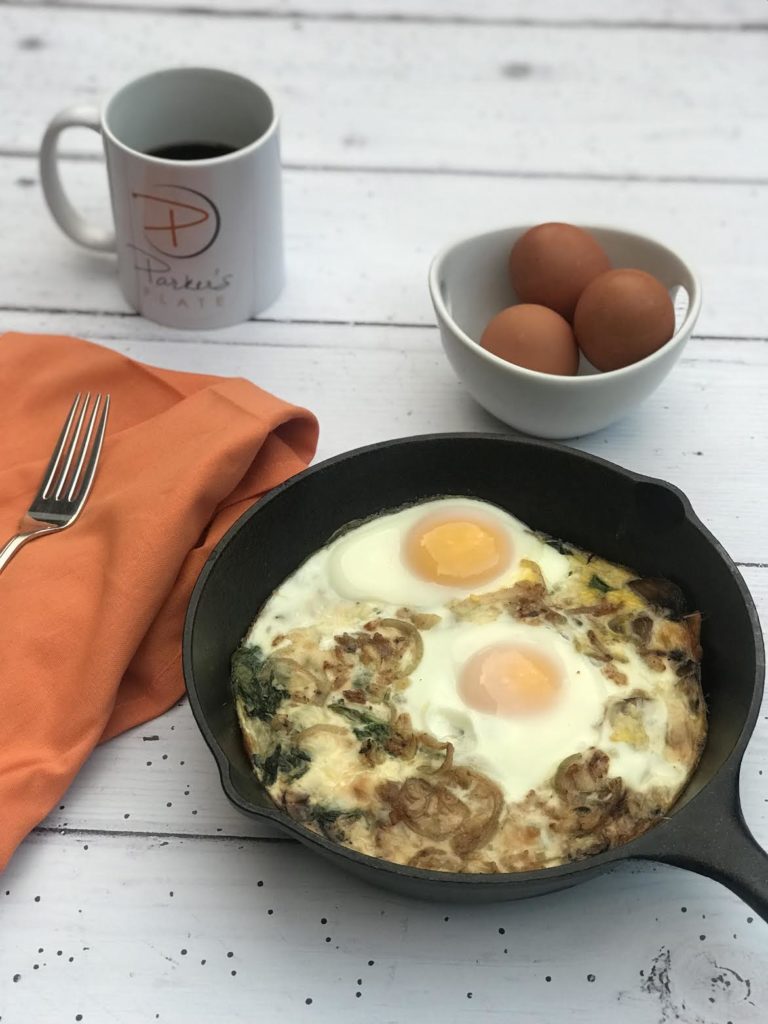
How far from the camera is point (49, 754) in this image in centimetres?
154

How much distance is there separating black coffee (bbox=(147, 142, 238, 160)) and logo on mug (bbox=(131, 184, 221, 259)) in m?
0.15

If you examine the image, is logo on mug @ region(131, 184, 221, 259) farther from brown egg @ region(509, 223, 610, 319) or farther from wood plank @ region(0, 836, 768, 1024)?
wood plank @ region(0, 836, 768, 1024)

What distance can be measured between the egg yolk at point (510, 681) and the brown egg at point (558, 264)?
2.33 feet

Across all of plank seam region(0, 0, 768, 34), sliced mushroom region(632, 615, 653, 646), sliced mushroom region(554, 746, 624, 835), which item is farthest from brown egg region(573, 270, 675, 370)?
plank seam region(0, 0, 768, 34)

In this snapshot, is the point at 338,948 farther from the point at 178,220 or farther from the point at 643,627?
the point at 178,220

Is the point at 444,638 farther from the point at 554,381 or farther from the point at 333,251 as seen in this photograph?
the point at 333,251

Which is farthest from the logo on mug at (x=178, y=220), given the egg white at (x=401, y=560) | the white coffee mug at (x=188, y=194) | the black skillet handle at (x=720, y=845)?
the black skillet handle at (x=720, y=845)

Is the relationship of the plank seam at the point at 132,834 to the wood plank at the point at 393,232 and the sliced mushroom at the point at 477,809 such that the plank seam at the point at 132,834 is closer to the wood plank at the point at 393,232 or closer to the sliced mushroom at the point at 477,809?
the sliced mushroom at the point at 477,809

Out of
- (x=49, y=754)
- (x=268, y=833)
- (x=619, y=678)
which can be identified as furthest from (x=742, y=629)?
(x=49, y=754)

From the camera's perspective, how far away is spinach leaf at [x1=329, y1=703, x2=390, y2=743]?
1515mm

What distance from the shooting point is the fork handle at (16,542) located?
174 centimetres

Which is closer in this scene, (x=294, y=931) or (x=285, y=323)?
(x=294, y=931)

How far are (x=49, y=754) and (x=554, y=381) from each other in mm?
957

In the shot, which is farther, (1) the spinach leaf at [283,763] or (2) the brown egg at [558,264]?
(2) the brown egg at [558,264]
